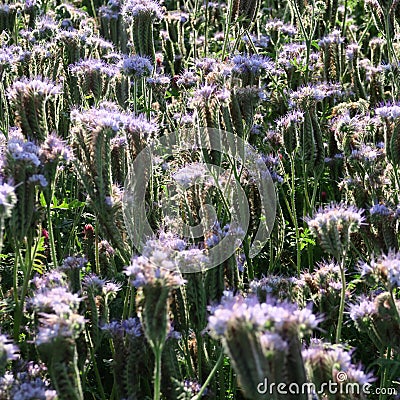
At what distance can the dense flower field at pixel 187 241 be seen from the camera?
280 cm

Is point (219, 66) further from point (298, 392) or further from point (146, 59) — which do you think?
point (298, 392)

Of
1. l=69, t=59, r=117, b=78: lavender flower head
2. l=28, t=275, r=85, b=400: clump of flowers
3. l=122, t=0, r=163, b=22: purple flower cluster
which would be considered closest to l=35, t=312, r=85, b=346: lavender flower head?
l=28, t=275, r=85, b=400: clump of flowers

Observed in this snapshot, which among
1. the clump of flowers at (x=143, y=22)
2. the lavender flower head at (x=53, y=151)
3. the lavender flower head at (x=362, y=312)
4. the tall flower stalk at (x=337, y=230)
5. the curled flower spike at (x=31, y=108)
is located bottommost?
the lavender flower head at (x=362, y=312)

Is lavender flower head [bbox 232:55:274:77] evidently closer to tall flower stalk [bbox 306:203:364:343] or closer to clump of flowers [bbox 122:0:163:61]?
clump of flowers [bbox 122:0:163:61]

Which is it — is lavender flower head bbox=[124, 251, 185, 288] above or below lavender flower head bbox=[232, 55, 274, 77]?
below

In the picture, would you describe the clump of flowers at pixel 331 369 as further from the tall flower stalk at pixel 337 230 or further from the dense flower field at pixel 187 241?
the tall flower stalk at pixel 337 230

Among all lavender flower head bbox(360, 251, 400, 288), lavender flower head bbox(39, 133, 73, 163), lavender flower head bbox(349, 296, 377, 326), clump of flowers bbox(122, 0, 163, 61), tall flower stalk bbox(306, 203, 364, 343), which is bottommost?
lavender flower head bbox(349, 296, 377, 326)

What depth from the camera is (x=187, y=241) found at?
411cm

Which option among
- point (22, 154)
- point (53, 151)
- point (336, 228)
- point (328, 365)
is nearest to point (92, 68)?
point (53, 151)

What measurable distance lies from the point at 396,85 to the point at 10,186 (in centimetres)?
355

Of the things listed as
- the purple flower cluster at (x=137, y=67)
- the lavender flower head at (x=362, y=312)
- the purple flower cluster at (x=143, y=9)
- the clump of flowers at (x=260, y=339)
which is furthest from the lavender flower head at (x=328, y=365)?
the purple flower cluster at (x=143, y=9)

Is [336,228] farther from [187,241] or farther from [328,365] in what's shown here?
[187,241]

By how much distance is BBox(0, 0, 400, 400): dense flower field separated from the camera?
280 centimetres

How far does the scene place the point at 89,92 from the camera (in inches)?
202
